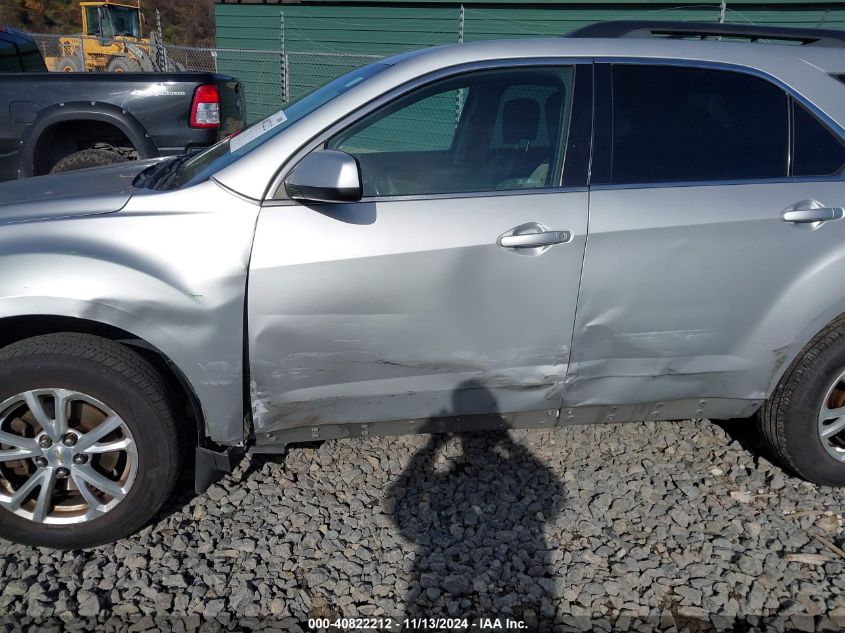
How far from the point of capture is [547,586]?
2809mm

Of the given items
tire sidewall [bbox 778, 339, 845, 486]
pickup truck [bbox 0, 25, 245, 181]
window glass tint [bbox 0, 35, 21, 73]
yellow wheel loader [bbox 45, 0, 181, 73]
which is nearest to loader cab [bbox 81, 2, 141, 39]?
yellow wheel loader [bbox 45, 0, 181, 73]

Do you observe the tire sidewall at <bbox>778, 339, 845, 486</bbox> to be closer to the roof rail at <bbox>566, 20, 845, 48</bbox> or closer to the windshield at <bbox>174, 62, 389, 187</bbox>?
the roof rail at <bbox>566, 20, 845, 48</bbox>

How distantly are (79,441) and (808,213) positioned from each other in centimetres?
302

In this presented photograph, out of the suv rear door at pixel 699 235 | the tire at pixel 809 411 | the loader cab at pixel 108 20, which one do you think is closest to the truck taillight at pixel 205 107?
the suv rear door at pixel 699 235

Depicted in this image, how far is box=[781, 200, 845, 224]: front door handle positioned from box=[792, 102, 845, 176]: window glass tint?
0.18 m

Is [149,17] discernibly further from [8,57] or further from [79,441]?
[79,441]

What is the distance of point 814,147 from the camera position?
310cm

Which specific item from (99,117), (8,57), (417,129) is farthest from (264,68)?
(417,129)

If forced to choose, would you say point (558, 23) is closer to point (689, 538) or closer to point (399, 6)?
point (399, 6)

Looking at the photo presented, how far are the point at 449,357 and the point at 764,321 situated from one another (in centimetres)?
134

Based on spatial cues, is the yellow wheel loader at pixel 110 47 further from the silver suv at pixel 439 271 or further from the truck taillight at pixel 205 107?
the silver suv at pixel 439 271

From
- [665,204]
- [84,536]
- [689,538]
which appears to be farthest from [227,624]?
[665,204]

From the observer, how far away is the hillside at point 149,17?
44.3 m

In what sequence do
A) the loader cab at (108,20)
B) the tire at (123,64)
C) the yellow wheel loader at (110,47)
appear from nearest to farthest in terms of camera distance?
the yellow wheel loader at (110,47) → the tire at (123,64) → the loader cab at (108,20)
